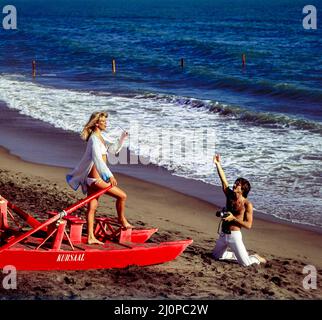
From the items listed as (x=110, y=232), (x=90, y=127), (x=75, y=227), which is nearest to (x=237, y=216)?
(x=110, y=232)

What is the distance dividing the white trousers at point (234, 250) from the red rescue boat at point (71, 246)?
45 centimetres

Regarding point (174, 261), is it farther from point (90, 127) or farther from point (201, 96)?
point (201, 96)

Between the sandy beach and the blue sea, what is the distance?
1.23 m

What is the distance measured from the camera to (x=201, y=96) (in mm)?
31031

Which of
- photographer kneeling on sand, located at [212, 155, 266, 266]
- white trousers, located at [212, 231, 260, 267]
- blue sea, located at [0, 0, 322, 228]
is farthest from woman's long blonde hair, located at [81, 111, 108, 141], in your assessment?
blue sea, located at [0, 0, 322, 228]

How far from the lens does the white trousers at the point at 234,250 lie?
10.6m

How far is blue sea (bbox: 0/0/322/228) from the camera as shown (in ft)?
56.2

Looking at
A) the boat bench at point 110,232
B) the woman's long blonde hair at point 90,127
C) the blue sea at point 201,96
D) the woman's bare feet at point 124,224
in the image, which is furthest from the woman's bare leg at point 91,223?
the blue sea at point 201,96

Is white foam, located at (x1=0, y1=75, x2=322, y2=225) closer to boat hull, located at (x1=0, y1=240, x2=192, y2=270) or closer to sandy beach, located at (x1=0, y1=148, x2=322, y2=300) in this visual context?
sandy beach, located at (x1=0, y1=148, x2=322, y2=300)

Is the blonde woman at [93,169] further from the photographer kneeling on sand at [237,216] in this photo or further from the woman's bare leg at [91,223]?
the photographer kneeling on sand at [237,216]

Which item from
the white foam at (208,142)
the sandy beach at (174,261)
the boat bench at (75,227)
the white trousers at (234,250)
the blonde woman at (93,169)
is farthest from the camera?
the white foam at (208,142)

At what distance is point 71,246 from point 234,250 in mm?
2183

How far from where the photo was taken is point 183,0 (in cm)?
18075
